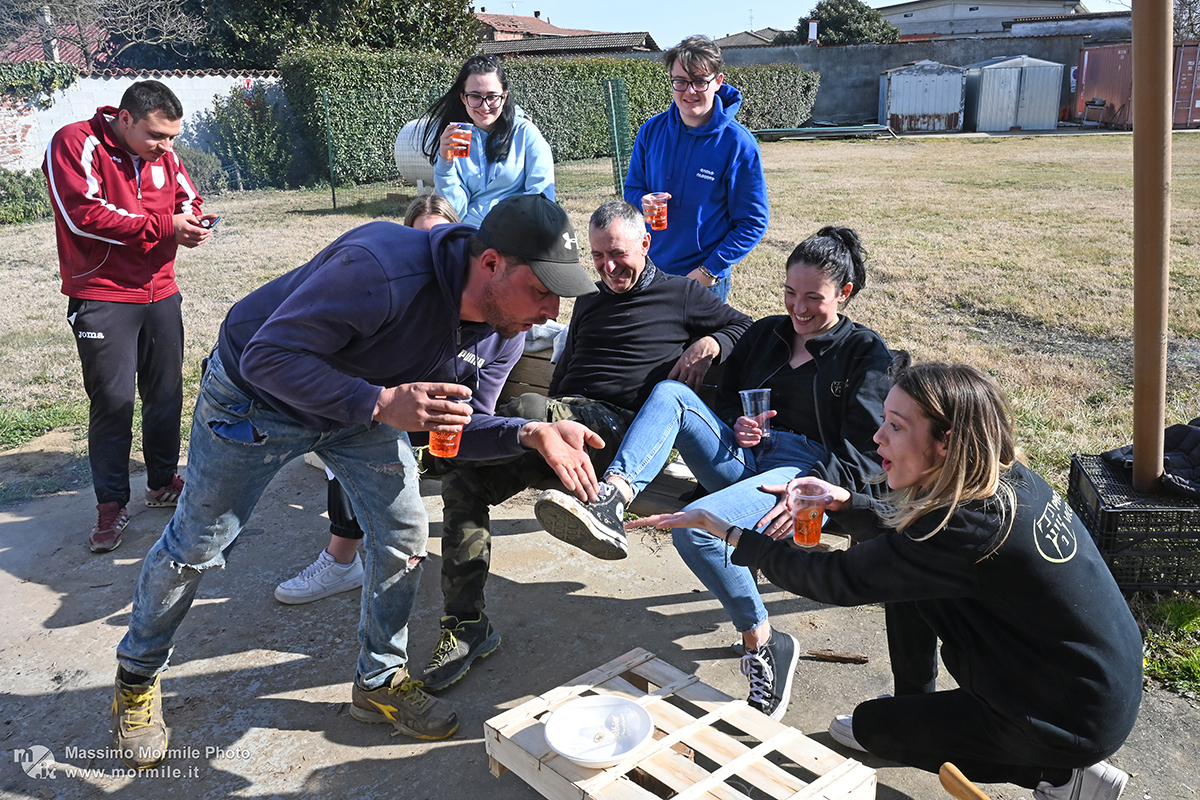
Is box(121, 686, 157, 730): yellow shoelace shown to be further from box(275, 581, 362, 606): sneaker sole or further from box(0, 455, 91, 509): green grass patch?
box(0, 455, 91, 509): green grass patch

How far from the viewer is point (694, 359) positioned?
148 inches

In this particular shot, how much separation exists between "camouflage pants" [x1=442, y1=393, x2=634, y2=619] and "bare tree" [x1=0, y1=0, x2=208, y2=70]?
2295 cm

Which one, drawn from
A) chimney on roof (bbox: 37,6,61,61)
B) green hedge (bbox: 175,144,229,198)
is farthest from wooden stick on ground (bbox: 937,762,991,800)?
chimney on roof (bbox: 37,6,61,61)

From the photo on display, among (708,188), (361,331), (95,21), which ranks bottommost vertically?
(361,331)

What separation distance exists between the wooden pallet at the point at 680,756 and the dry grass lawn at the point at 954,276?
254 cm

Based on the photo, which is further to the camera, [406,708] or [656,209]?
[656,209]

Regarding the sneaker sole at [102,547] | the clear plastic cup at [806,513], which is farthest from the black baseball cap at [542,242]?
the sneaker sole at [102,547]

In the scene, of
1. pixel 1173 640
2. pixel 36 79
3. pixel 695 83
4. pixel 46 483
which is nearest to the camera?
pixel 1173 640

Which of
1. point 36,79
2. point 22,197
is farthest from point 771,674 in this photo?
point 36,79

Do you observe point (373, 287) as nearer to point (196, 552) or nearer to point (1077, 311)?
point (196, 552)

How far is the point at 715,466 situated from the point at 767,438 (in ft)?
0.76

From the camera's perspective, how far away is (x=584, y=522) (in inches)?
111

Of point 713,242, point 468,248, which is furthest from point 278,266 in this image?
point 468,248

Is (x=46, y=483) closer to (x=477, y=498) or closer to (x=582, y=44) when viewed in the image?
(x=477, y=498)
